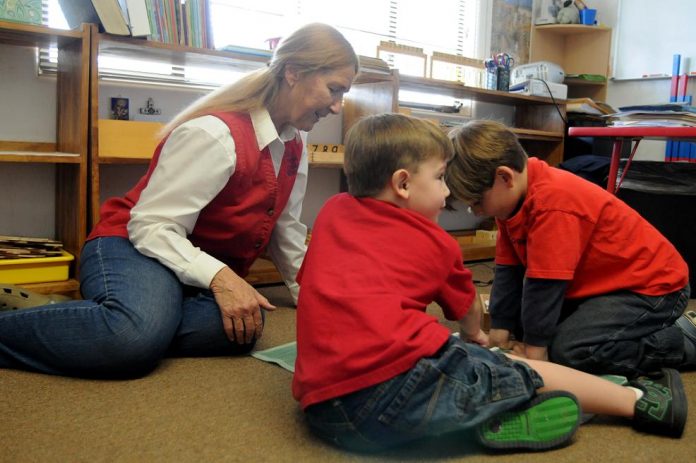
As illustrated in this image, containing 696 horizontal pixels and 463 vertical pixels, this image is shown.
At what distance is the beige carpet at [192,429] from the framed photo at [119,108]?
3.99 ft

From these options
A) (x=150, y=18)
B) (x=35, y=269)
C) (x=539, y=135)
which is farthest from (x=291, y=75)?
(x=539, y=135)

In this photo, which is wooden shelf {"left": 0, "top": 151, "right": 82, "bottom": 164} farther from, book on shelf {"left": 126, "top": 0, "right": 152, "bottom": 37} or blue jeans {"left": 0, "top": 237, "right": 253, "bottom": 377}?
blue jeans {"left": 0, "top": 237, "right": 253, "bottom": 377}

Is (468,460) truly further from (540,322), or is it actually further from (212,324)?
(212,324)

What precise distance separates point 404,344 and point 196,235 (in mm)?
711

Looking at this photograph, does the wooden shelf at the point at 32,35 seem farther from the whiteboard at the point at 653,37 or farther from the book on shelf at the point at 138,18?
the whiteboard at the point at 653,37

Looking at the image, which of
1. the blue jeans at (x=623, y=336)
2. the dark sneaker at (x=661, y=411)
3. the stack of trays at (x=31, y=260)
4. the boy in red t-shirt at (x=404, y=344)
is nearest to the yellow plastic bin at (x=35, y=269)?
the stack of trays at (x=31, y=260)

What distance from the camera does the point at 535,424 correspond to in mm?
1007

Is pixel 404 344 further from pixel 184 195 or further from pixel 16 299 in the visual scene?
pixel 16 299

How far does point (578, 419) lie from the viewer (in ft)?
3.32

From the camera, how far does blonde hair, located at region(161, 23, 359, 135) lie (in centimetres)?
147

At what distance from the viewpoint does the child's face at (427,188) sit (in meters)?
1.08

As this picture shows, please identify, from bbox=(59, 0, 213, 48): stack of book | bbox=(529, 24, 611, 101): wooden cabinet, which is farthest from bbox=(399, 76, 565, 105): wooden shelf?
bbox=(59, 0, 213, 48): stack of book

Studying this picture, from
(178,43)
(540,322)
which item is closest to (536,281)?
(540,322)

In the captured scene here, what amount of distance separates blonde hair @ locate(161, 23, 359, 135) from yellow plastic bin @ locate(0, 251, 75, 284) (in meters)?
0.69
